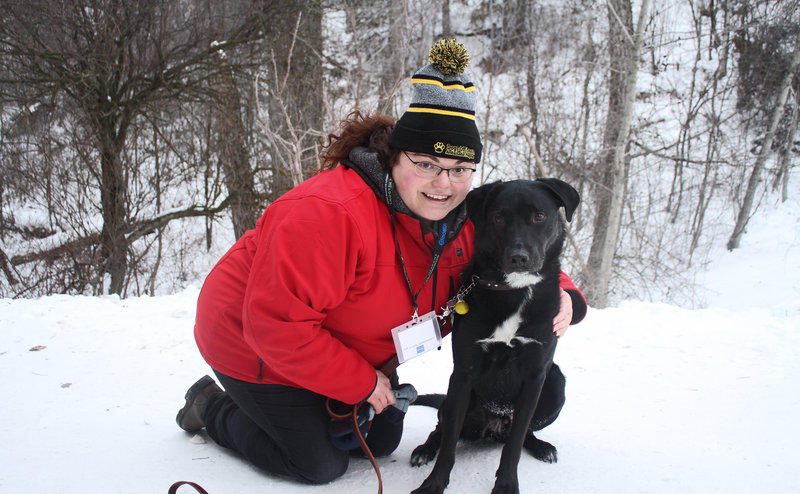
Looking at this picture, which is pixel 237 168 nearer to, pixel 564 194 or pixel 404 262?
pixel 404 262

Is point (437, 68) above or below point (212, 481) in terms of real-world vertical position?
above

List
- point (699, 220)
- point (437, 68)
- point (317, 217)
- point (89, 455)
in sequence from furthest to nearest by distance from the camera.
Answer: point (699, 220) → point (89, 455) → point (437, 68) → point (317, 217)

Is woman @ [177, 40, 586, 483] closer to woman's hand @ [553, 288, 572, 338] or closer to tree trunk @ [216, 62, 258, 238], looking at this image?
woman's hand @ [553, 288, 572, 338]

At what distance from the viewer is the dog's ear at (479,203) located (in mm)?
1950

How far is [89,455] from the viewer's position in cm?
187

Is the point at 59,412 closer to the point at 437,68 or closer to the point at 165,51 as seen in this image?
the point at 437,68

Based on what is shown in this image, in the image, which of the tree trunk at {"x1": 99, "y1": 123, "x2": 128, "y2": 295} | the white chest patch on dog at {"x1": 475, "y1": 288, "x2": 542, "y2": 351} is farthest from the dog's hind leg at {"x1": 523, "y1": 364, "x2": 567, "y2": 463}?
the tree trunk at {"x1": 99, "y1": 123, "x2": 128, "y2": 295}

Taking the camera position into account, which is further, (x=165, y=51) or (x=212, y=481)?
(x=165, y=51)

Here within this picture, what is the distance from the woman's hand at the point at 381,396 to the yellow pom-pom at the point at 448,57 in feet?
3.68

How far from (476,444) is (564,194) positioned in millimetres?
1120

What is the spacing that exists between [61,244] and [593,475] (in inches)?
272

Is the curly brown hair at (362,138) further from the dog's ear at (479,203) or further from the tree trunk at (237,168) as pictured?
the tree trunk at (237,168)

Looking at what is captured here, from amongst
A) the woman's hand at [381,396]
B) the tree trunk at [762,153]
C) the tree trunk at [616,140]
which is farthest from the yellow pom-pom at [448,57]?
the tree trunk at [762,153]

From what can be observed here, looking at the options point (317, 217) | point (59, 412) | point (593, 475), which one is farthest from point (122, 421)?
point (593, 475)
